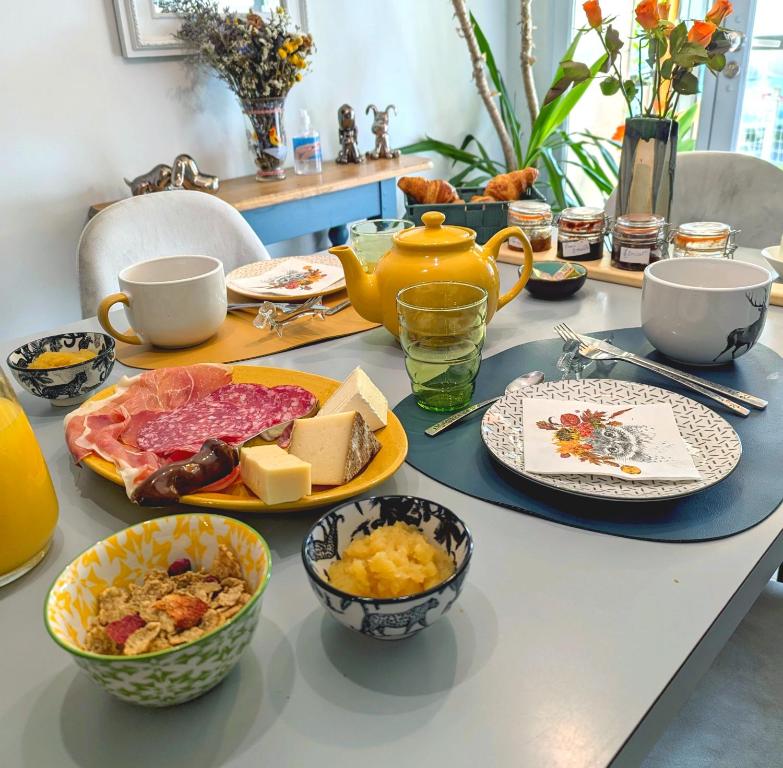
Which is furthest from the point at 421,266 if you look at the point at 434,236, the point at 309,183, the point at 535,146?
the point at 535,146

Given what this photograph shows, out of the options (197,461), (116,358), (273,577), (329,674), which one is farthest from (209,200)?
(329,674)

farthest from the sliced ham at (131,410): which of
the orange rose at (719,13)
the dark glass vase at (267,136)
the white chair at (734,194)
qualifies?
the dark glass vase at (267,136)

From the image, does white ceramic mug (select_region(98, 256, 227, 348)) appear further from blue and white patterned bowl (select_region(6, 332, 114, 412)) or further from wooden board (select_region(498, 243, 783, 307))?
wooden board (select_region(498, 243, 783, 307))

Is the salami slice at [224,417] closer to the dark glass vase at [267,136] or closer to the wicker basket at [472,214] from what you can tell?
the wicker basket at [472,214]

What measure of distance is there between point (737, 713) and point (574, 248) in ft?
2.62

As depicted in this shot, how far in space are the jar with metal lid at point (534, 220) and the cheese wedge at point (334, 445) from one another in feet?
2.58

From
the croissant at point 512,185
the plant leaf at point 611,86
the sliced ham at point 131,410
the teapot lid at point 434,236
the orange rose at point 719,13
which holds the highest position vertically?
the orange rose at point 719,13

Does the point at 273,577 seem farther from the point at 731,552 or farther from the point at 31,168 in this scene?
the point at 31,168

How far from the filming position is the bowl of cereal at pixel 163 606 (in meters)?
0.44

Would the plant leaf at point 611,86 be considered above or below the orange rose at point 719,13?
below

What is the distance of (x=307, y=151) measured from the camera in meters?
2.44

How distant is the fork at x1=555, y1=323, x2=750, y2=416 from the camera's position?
0.82 metres

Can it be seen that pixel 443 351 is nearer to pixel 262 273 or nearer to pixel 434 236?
pixel 434 236

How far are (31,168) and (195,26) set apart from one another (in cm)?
65
